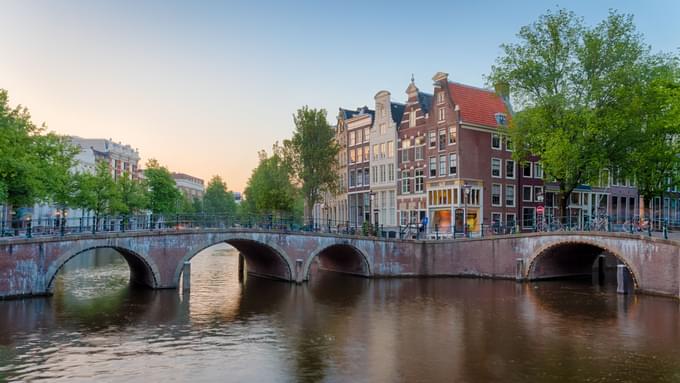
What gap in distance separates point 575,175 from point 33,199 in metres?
37.1

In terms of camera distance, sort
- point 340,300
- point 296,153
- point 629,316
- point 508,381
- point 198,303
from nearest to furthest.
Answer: point 508,381
point 629,316
point 198,303
point 340,300
point 296,153

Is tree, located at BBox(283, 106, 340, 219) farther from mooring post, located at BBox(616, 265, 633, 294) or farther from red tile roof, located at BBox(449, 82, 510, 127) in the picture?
mooring post, located at BBox(616, 265, 633, 294)

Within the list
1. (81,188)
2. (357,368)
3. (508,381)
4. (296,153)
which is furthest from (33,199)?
(508,381)

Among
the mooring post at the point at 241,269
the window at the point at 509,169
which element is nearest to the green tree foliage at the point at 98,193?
the mooring post at the point at 241,269

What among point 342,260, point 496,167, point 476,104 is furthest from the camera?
point 476,104

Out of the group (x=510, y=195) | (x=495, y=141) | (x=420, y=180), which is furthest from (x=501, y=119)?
(x=420, y=180)

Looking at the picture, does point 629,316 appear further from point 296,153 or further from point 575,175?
point 296,153

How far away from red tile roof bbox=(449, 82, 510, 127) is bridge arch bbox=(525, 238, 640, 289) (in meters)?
13.6

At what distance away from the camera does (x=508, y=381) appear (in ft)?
51.4

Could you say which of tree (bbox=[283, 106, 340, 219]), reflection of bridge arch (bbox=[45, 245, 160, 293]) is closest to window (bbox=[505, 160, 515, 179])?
tree (bbox=[283, 106, 340, 219])

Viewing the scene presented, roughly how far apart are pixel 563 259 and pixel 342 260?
52.6 ft

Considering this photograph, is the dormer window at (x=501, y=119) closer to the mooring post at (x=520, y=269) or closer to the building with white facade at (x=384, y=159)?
the building with white facade at (x=384, y=159)

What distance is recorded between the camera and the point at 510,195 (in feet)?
171

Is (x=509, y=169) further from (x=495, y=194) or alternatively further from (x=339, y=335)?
(x=339, y=335)
